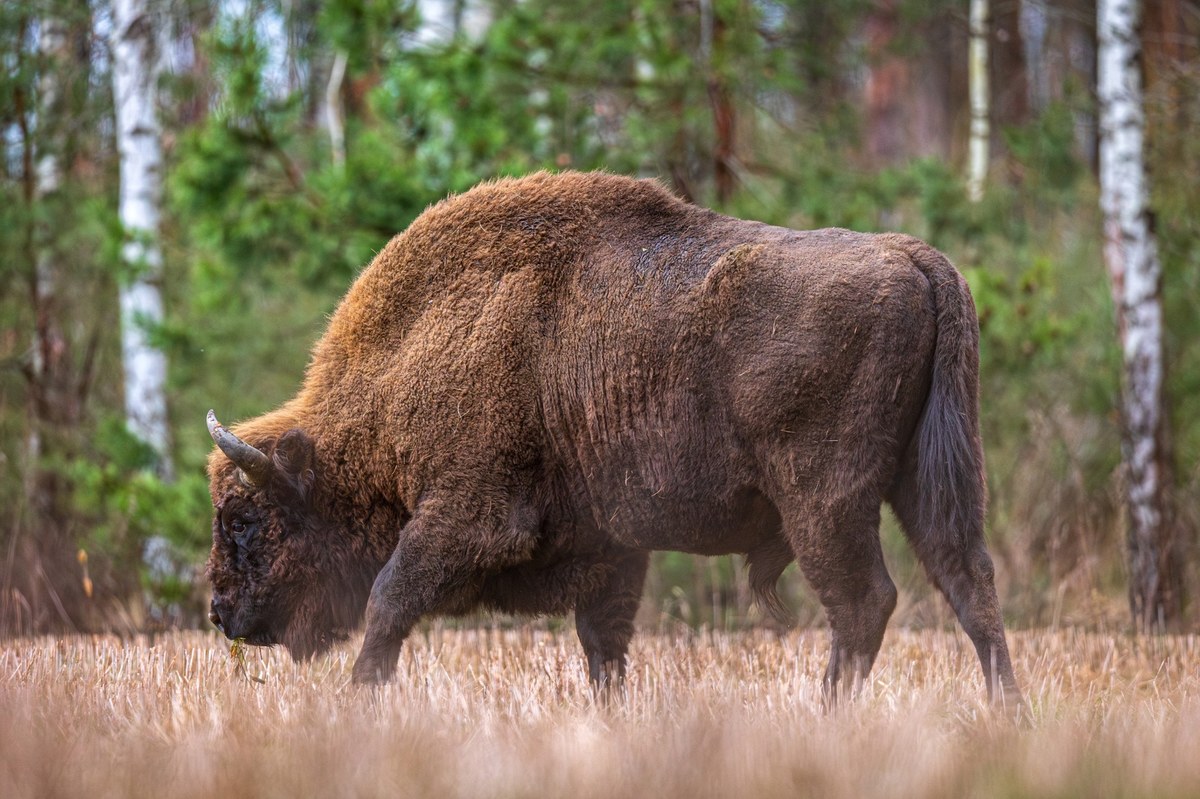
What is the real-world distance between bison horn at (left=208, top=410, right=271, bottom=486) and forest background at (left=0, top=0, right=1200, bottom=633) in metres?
2.88

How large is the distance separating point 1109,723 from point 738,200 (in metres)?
6.27

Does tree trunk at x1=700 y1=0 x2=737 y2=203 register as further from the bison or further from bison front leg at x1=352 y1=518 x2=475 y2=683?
bison front leg at x1=352 y1=518 x2=475 y2=683

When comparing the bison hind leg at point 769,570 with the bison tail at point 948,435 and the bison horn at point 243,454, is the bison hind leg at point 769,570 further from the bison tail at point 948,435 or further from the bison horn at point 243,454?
the bison horn at point 243,454

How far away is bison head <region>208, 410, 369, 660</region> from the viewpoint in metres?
5.46

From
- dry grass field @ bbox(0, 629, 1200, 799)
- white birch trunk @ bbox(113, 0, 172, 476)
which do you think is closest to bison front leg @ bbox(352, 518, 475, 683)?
dry grass field @ bbox(0, 629, 1200, 799)

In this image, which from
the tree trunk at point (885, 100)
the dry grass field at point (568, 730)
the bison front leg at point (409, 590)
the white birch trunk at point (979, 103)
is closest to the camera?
the dry grass field at point (568, 730)

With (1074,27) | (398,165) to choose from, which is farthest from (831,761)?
(1074,27)

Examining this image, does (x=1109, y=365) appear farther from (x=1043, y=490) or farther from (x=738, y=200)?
(x=738, y=200)

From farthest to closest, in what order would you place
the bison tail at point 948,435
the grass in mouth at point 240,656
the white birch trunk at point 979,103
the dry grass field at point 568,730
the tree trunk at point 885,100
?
the tree trunk at point 885,100, the white birch trunk at point 979,103, the grass in mouth at point 240,656, the bison tail at point 948,435, the dry grass field at point 568,730

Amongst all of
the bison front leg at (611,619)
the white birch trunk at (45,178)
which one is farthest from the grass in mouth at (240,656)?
the white birch trunk at (45,178)

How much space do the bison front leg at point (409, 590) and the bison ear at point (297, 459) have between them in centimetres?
61

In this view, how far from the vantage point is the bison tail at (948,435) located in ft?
14.6

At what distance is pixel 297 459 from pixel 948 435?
8.40 feet

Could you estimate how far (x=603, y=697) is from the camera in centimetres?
498
